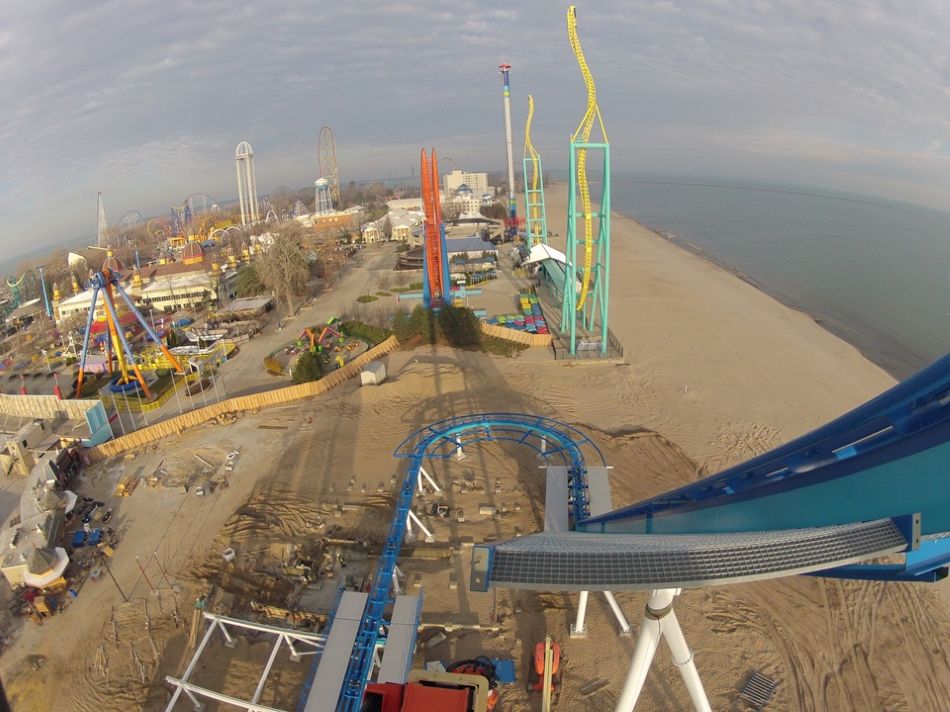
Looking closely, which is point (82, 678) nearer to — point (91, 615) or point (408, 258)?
point (91, 615)

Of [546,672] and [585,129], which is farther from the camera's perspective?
[585,129]

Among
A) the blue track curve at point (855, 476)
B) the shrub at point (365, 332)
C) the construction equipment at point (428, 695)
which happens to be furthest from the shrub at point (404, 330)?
the construction equipment at point (428, 695)

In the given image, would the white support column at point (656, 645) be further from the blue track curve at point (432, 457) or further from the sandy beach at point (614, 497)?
the blue track curve at point (432, 457)

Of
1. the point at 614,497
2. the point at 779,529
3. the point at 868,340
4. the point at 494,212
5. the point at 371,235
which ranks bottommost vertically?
the point at 494,212

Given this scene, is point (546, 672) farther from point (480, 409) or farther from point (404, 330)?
point (404, 330)

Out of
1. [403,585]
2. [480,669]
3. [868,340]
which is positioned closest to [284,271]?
[403,585]

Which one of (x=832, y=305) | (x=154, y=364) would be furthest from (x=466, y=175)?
(x=154, y=364)
